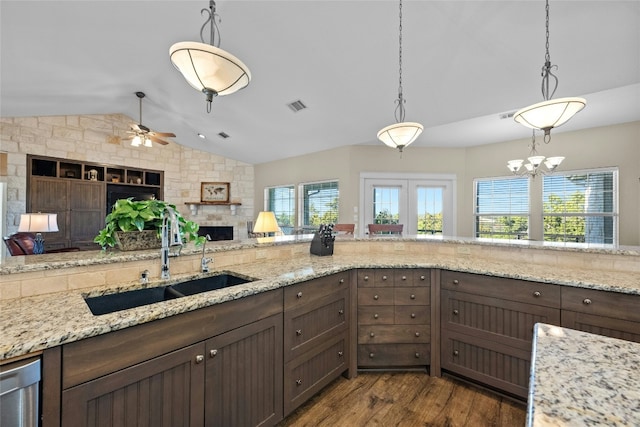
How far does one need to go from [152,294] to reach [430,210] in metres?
5.61

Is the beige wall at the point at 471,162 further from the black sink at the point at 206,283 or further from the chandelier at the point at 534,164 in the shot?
the black sink at the point at 206,283

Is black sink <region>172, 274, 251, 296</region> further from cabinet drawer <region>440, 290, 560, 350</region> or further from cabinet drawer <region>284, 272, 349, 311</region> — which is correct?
cabinet drawer <region>440, 290, 560, 350</region>

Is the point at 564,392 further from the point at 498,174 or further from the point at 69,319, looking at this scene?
the point at 498,174

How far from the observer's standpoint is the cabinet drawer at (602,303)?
Result: 149cm

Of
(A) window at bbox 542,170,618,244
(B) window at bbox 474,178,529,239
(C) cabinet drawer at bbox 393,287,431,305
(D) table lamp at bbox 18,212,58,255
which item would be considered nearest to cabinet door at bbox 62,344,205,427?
(C) cabinet drawer at bbox 393,287,431,305

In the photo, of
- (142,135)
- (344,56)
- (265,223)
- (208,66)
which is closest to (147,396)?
(208,66)

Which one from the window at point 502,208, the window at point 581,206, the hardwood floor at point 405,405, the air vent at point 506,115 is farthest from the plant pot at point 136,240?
the window at point 581,206

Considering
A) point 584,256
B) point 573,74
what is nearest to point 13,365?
point 584,256

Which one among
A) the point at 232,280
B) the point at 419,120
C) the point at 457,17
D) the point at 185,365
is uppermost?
the point at 457,17

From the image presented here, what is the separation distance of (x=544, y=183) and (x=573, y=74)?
2934mm

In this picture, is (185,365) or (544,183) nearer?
(185,365)

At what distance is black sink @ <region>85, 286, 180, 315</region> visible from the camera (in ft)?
4.43

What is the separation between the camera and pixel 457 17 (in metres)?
2.57

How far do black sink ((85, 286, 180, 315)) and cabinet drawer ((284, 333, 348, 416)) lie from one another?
0.81 meters
